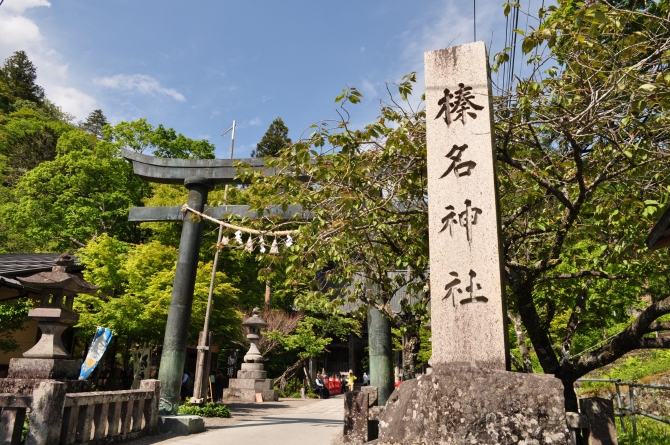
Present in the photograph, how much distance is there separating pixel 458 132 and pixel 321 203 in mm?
2309

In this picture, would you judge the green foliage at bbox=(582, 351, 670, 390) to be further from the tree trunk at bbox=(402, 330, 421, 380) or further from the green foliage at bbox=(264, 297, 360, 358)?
the green foliage at bbox=(264, 297, 360, 358)

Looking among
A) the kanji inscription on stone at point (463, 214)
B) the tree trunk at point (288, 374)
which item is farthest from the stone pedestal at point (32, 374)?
the tree trunk at point (288, 374)

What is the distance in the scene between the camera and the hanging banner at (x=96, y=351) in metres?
10.6

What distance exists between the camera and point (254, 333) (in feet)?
72.1

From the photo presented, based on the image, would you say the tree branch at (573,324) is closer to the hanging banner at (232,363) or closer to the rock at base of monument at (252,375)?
the rock at base of monument at (252,375)

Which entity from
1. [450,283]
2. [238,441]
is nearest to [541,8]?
[450,283]

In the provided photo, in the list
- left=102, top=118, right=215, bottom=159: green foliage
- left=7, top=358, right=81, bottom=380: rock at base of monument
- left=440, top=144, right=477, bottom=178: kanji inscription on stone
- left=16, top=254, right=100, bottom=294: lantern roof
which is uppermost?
left=102, top=118, right=215, bottom=159: green foliage

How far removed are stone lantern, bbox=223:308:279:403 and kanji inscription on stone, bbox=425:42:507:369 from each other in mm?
17920

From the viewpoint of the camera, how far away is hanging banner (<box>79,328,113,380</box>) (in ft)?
34.8

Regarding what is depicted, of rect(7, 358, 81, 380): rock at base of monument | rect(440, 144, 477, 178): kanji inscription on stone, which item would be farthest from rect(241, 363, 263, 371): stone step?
rect(440, 144, 477, 178): kanji inscription on stone

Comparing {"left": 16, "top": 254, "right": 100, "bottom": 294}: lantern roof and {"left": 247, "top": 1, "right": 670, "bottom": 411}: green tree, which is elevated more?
{"left": 247, "top": 1, "right": 670, "bottom": 411}: green tree

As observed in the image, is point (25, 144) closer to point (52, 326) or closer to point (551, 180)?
point (52, 326)

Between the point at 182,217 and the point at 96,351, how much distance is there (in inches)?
149

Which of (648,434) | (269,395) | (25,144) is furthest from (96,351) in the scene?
(25,144)
